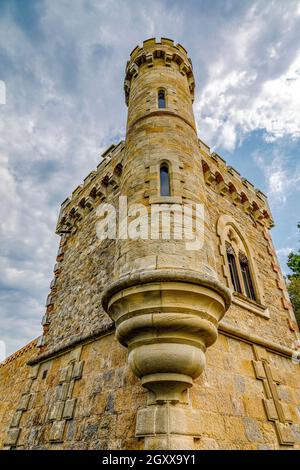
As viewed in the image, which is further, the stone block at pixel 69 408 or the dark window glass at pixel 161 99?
the dark window glass at pixel 161 99

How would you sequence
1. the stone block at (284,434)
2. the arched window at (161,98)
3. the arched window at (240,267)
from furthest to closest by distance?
the arched window at (161,98) < the arched window at (240,267) < the stone block at (284,434)

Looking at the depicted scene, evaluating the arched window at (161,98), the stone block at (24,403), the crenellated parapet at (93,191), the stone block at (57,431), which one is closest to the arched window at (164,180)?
the arched window at (161,98)

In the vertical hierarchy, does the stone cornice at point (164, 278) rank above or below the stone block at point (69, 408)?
above

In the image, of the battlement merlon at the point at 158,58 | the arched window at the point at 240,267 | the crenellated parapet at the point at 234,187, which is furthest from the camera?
the crenellated parapet at the point at 234,187

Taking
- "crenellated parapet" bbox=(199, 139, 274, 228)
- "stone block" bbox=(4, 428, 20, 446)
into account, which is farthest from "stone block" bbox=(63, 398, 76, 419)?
"crenellated parapet" bbox=(199, 139, 274, 228)

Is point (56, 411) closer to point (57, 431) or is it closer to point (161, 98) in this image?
point (57, 431)

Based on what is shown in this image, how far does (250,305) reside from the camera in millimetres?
5859

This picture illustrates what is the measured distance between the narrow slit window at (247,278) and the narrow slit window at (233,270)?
1.17ft

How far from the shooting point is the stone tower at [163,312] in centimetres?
301

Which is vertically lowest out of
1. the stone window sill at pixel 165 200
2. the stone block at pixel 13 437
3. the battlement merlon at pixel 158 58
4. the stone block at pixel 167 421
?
the stone block at pixel 167 421

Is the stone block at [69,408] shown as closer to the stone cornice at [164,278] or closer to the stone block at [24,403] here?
the stone block at [24,403]

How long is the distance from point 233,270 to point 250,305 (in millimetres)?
900

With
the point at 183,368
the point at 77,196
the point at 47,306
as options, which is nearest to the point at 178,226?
the point at 183,368
